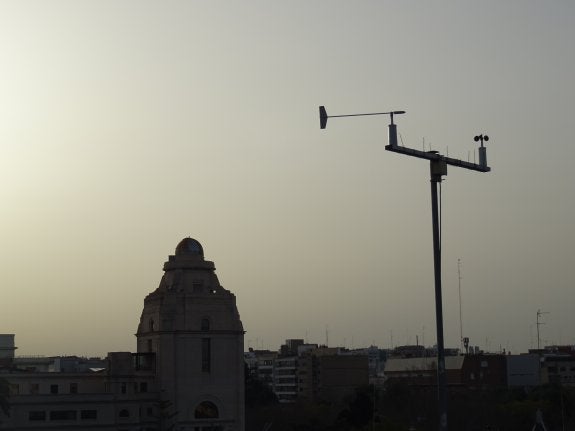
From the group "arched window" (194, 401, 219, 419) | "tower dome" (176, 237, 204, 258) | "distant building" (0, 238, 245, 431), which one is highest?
"tower dome" (176, 237, 204, 258)

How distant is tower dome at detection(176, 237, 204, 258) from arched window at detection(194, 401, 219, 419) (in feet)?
45.9

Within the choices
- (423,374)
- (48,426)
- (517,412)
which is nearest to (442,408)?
(48,426)

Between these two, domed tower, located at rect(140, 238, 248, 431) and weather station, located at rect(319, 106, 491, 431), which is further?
domed tower, located at rect(140, 238, 248, 431)

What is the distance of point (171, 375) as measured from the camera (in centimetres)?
9944

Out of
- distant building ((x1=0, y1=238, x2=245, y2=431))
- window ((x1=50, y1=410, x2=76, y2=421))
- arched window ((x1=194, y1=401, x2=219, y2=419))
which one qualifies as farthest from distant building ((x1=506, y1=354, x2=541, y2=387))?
window ((x1=50, y1=410, x2=76, y2=421))

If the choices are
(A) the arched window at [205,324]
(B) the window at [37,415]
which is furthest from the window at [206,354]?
(B) the window at [37,415]

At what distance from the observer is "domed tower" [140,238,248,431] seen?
9956cm

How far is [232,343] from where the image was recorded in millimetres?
102188

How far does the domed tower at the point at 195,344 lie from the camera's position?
99562 mm

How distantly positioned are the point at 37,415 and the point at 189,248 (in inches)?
822

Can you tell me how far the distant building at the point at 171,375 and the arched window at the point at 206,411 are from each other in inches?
3.6

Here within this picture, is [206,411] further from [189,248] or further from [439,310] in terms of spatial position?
[439,310]

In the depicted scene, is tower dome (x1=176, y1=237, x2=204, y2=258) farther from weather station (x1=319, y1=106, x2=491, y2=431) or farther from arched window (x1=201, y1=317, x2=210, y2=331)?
weather station (x1=319, y1=106, x2=491, y2=431)

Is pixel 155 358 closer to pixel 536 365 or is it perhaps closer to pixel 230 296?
pixel 230 296
